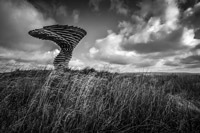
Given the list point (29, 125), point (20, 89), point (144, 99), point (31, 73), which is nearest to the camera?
point (29, 125)

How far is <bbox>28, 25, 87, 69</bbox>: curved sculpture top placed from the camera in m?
5.81

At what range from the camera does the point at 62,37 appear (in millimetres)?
6051

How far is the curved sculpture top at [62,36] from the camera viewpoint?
5810 mm

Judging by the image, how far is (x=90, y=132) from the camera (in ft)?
5.62

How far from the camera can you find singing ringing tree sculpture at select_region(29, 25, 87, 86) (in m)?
5.81

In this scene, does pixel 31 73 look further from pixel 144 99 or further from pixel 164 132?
pixel 164 132

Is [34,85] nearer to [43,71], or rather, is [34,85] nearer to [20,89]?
[20,89]

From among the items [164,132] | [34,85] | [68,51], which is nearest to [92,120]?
[164,132]

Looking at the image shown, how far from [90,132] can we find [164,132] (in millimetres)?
1278

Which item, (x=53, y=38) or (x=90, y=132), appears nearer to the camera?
(x=90, y=132)

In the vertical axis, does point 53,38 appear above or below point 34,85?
above

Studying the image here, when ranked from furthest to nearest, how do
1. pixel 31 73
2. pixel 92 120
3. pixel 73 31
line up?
pixel 73 31 → pixel 31 73 → pixel 92 120

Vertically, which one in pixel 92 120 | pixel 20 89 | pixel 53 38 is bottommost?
pixel 92 120

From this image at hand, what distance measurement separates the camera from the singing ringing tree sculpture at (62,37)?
5811 millimetres
